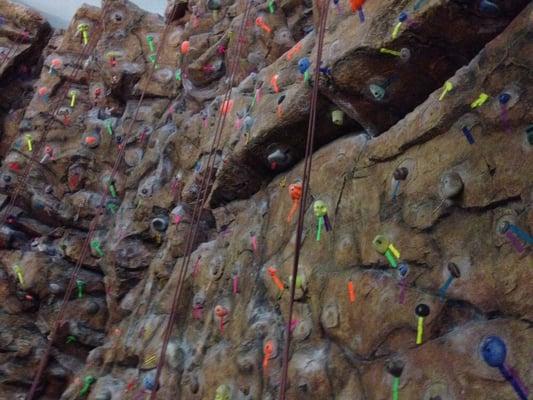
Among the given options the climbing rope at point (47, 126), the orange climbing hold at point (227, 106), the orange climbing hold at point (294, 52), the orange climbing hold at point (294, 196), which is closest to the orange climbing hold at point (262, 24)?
the orange climbing hold at point (227, 106)

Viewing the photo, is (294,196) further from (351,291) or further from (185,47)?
(185,47)

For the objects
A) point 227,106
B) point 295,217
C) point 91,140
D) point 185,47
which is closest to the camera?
point 295,217

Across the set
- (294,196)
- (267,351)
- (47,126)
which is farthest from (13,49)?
(267,351)

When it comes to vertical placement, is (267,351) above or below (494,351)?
below

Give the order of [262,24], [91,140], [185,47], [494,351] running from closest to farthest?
1. [494,351]
2. [262,24]
3. [185,47]
4. [91,140]

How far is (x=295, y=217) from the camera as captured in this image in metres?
4.16

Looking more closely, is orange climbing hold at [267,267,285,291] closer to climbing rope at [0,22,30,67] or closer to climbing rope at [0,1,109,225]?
climbing rope at [0,1,109,225]

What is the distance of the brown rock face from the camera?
2662 mm

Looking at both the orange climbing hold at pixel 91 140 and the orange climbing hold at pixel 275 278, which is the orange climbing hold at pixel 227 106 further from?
the orange climbing hold at pixel 91 140

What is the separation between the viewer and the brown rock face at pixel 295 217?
2662 millimetres

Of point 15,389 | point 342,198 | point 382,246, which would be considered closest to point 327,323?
point 382,246

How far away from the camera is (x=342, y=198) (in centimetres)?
373

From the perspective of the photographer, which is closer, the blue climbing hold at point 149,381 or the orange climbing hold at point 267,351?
the orange climbing hold at point 267,351

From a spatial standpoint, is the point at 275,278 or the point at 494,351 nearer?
the point at 494,351
